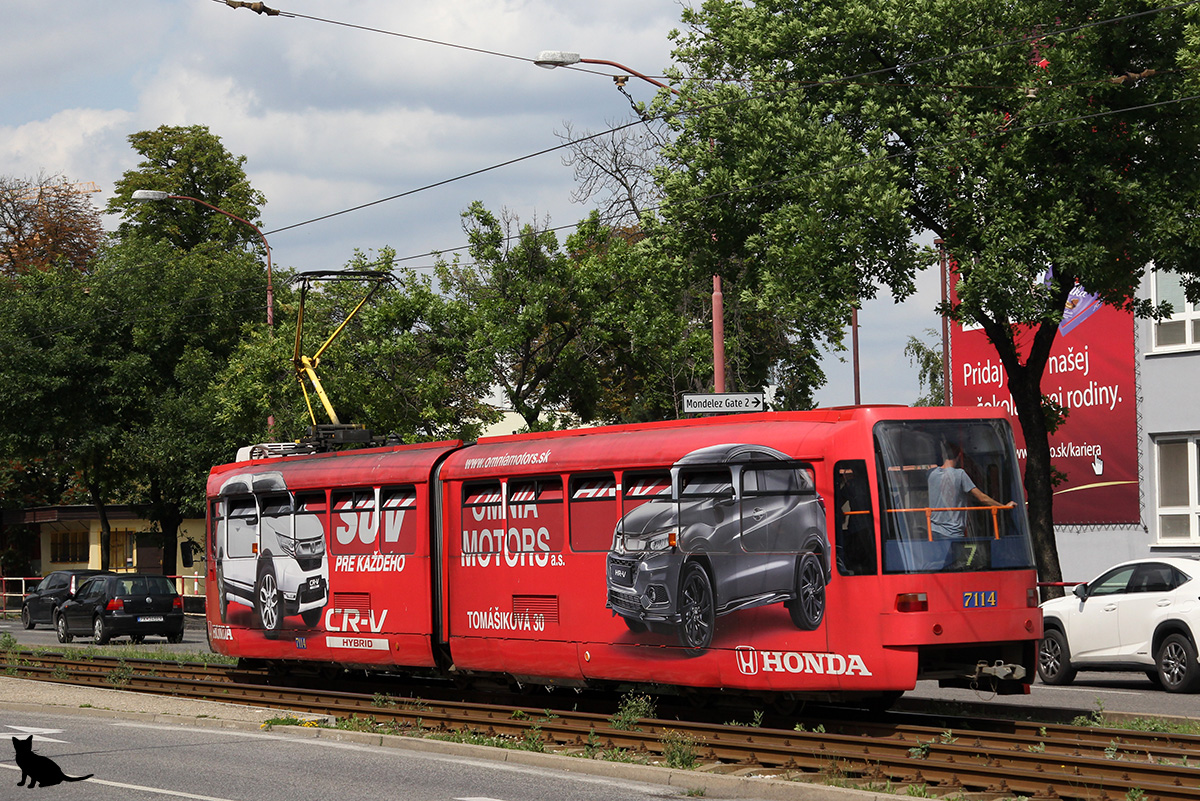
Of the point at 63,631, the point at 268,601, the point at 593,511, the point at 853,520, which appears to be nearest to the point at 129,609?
the point at 63,631

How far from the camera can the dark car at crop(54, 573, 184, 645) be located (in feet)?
103

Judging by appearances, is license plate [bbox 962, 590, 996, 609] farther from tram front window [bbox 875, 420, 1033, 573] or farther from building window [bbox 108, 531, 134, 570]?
building window [bbox 108, 531, 134, 570]

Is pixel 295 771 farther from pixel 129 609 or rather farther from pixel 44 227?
pixel 44 227

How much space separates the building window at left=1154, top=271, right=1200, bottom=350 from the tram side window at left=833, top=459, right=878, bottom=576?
695 inches

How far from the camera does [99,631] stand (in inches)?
1240

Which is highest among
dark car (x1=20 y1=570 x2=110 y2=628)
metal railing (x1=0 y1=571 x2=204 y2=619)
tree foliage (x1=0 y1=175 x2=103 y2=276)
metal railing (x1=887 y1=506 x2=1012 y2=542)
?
tree foliage (x1=0 y1=175 x2=103 y2=276)

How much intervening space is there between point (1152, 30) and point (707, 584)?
10523 millimetres

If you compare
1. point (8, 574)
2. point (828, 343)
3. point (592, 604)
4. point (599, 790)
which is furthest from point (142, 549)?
Result: point (599, 790)

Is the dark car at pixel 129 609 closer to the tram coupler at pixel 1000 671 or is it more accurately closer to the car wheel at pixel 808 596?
the car wheel at pixel 808 596

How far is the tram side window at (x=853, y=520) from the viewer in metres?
13.0

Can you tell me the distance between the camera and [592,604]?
15406 mm

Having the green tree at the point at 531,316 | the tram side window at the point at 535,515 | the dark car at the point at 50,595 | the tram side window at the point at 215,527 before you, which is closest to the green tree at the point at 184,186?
the dark car at the point at 50,595

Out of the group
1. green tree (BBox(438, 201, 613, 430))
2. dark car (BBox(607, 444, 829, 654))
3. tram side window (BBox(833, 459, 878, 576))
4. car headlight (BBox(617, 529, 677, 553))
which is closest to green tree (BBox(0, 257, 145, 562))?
green tree (BBox(438, 201, 613, 430))

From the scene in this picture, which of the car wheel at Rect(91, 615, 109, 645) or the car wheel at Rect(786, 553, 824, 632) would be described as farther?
the car wheel at Rect(91, 615, 109, 645)
